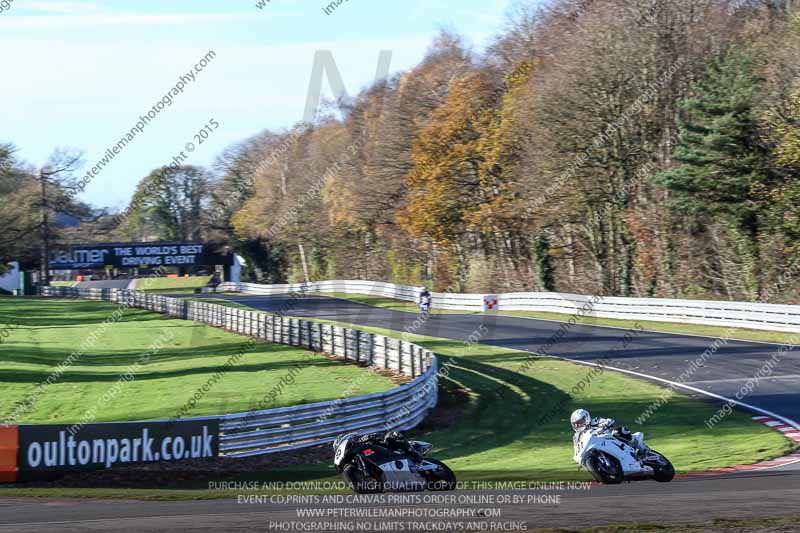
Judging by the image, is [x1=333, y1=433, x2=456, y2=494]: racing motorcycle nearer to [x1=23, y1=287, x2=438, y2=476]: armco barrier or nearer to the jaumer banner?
[x1=23, y1=287, x2=438, y2=476]: armco barrier

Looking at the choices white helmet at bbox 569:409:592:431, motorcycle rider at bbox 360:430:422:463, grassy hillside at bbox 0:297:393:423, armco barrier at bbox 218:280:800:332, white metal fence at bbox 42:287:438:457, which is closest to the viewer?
motorcycle rider at bbox 360:430:422:463

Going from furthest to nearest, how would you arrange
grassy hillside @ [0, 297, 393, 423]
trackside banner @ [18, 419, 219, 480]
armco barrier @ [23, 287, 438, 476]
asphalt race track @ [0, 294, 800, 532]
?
grassy hillside @ [0, 297, 393, 423] < armco barrier @ [23, 287, 438, 476] < trackside banner @ [18, 419, 219, 480] < asphalt race track @ [0, 294, 800, 532]

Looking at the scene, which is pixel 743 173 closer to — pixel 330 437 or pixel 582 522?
pixel 330 437

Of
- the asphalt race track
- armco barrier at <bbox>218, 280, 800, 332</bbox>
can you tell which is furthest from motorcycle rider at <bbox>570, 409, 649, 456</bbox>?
armco barrier at <bbox>218, 280, 800, 332</bbox>

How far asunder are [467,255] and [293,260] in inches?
1352

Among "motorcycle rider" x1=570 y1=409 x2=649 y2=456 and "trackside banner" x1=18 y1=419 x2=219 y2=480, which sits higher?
"motorcycle rider" x1=570 y1=409 x2=649 y2=456

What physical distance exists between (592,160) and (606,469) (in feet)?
109

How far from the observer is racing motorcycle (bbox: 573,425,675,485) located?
11.7m

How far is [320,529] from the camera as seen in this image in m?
8.94

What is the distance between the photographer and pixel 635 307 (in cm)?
3712

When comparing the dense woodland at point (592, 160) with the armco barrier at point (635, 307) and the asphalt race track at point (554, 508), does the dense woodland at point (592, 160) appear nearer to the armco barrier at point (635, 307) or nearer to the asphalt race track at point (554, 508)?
the armco barrier at point (635, 307)

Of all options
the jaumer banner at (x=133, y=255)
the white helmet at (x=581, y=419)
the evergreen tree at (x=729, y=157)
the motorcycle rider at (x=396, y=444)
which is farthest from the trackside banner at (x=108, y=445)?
the jaumer banner at (x=133, y=255)

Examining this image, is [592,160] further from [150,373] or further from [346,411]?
[346,411]

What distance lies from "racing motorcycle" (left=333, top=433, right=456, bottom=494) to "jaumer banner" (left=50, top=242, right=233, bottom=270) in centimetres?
7753
